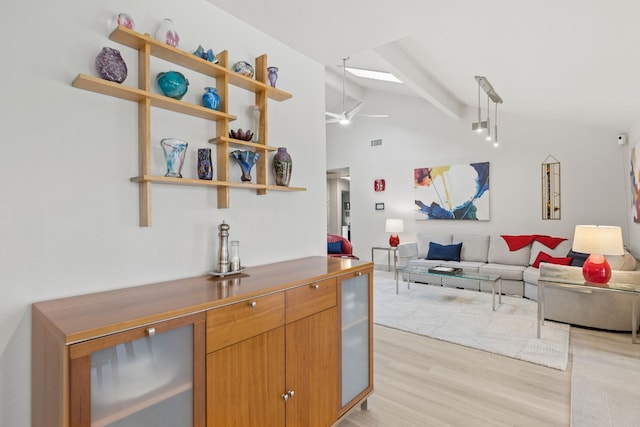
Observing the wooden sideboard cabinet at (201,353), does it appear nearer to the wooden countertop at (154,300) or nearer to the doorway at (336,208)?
the wooden countertop at (154,300)

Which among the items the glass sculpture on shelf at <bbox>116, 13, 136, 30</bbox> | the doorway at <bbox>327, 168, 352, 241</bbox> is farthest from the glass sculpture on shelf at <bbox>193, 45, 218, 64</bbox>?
the doorway at <bbox>327, 168, 352, 241</bbox>

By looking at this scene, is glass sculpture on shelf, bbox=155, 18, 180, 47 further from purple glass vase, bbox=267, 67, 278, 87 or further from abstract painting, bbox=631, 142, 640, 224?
abstract painting, bbox=631, 142, 640, 224

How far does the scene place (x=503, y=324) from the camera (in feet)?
11.7

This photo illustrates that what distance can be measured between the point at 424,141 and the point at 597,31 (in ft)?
14.1

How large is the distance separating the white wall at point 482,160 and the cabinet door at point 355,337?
455 centimetres

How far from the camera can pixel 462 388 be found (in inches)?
91.6

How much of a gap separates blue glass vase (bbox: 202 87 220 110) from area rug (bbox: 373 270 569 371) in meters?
2.89

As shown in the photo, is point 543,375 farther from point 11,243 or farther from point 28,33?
point 28,33

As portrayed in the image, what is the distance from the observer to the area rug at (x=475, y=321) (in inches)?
116

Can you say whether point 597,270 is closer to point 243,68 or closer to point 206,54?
point 243,68

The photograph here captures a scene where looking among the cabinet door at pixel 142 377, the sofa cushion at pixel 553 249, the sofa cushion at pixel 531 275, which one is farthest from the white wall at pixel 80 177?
the sofa cushion at pixel 553 249

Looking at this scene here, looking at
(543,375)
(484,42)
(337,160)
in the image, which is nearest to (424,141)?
(337,160)

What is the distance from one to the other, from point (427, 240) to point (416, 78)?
121 inches

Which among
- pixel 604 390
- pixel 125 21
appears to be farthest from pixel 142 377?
pixel 604 390
